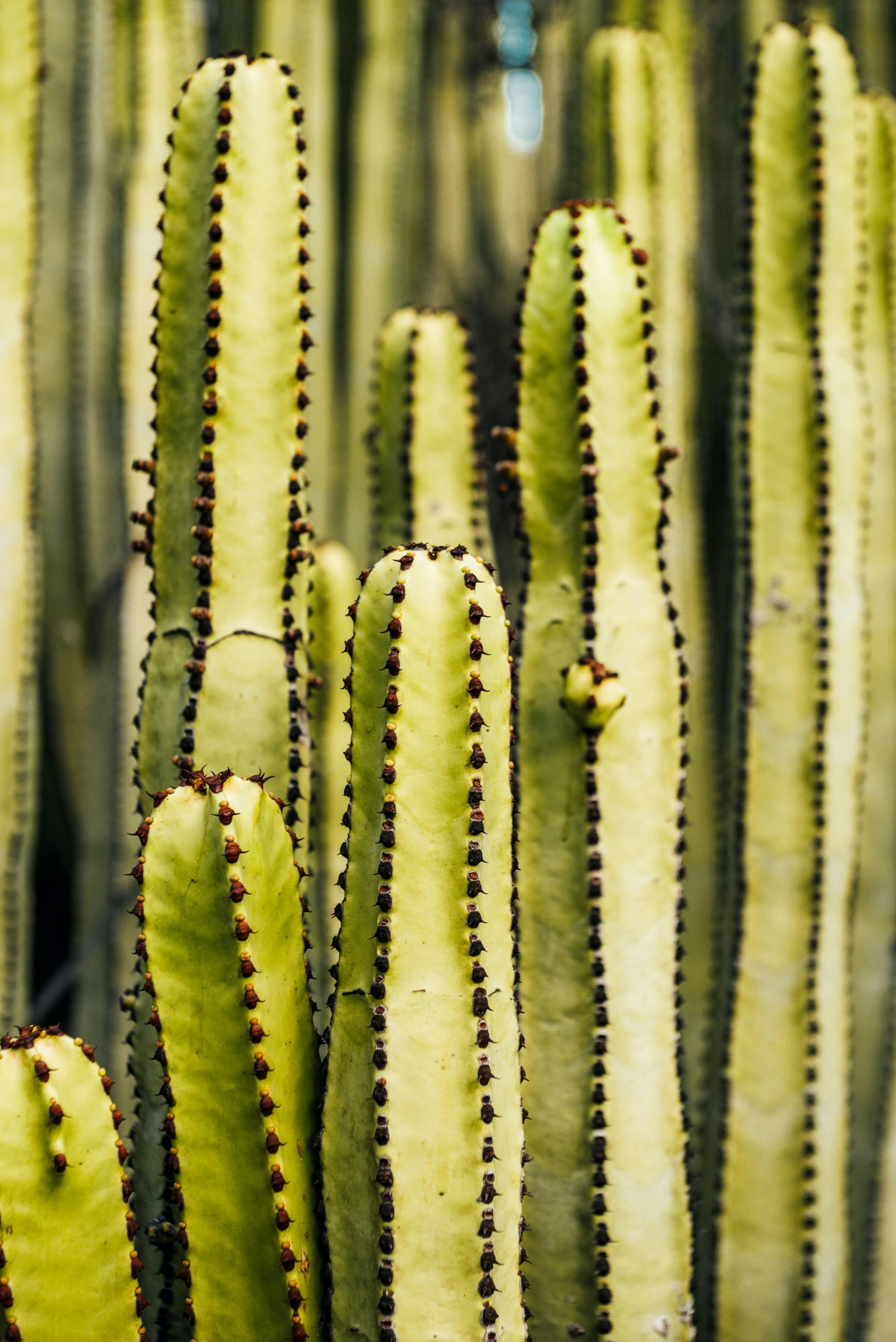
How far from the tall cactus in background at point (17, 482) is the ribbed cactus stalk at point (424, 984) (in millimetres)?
1058

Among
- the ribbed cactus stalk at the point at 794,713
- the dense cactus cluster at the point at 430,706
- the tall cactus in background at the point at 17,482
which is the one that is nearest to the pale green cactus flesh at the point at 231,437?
the dense cactus cluster at the point at 430,706

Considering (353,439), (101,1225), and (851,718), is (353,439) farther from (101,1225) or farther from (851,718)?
(101,1225)

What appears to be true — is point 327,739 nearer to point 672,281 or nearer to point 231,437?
point 231,437

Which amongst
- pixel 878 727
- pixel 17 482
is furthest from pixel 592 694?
pixel 17 482

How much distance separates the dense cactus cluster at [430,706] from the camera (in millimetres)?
1223

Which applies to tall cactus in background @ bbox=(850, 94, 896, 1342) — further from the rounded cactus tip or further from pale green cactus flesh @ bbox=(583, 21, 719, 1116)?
the rounded cactus tip

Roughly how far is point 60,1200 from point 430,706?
0.61 meters

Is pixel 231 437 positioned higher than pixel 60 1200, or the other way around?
pixel 231 437

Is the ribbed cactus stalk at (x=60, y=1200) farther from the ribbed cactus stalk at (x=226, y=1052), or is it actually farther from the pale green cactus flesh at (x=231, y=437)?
the pale green cactus flesh at (x=231, y=437)

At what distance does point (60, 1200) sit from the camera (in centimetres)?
115

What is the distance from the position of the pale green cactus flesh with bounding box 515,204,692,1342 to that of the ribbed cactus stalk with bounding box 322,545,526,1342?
282 millimetres

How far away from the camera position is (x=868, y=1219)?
2219 mm

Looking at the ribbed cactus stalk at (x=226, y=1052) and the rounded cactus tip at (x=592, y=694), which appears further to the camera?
Result: the rounded cactus tip at (x=592, y=694)

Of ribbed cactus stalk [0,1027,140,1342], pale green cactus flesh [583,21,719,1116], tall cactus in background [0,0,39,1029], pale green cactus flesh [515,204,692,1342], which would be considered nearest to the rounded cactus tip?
pale green cactus flesh [515,204,692,1342]
